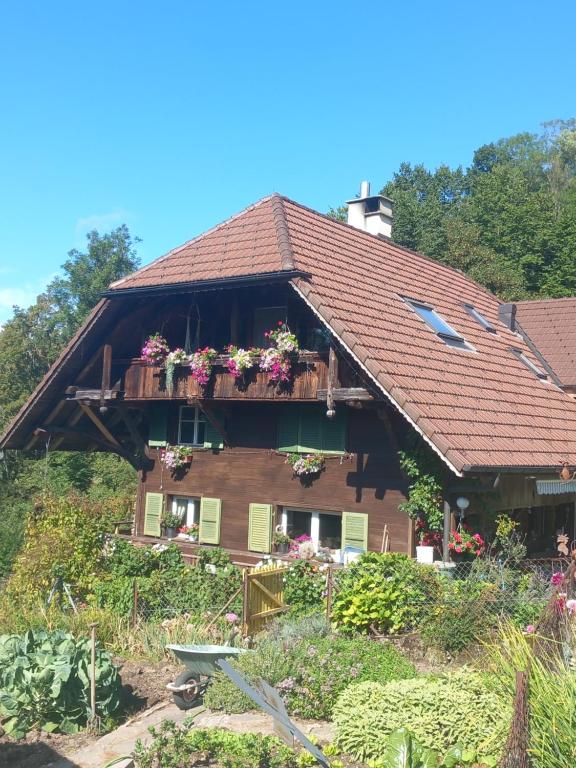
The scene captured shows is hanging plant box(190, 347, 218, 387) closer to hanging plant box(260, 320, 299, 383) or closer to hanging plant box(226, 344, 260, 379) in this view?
hanging plant box(226, 344, 260, 379)

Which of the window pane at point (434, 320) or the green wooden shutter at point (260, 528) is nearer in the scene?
the green wooden shutter at point (260, 528)

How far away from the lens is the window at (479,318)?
16.7 m

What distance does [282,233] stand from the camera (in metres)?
13.4

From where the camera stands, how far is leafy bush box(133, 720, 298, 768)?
591cm

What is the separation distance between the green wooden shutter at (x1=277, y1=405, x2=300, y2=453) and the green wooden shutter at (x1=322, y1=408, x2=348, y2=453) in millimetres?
626

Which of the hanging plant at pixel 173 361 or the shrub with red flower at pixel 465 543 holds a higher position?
the hanging plant at pixel 173 361

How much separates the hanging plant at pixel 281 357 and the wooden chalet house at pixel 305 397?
0.13 m

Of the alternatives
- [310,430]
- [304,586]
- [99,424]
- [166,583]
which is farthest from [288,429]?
[99,424]

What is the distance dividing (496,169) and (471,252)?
14.1 m

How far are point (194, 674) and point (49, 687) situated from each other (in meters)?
1.48

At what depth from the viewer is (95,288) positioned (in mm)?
46594

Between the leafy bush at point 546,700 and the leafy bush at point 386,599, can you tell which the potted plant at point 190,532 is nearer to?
the leafy bush at point 386,599

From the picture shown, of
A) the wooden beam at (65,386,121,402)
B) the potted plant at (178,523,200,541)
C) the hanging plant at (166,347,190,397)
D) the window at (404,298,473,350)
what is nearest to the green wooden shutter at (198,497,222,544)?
the potted plant at (178,523,200,541)

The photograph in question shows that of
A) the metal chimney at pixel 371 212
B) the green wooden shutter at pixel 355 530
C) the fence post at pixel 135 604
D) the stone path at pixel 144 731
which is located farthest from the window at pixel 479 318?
the stone path at pixel 144 731
